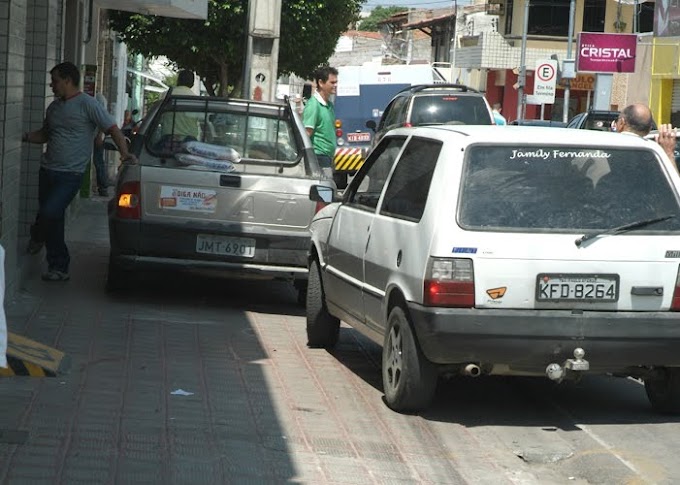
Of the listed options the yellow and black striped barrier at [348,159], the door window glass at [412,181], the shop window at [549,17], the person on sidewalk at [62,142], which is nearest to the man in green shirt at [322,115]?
the person on sidewalk at [62,142]

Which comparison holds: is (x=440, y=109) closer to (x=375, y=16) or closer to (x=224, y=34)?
(x=224, y=34)

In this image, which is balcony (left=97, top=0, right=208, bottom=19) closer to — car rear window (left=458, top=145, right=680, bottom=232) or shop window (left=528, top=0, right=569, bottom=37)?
car rear window (left=458, top=145, right=680, bottom=232)

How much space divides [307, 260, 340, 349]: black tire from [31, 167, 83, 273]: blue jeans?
8.99 feet

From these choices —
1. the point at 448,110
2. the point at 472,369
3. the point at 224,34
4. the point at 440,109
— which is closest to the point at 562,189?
the point at 472,369

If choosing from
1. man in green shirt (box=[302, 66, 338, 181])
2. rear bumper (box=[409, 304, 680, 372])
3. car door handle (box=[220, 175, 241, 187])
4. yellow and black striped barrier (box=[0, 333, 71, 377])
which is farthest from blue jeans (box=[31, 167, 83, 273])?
rear bumper (box=[409, 304, 680, 372])

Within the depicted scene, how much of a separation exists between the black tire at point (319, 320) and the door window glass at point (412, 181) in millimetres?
1402

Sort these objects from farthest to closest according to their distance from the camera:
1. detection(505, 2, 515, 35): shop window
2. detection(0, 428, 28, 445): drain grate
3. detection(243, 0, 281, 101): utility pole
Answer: detection(505, 2, 515, 35): shop window < detection(243, 0, 281, 101): utility pole < detection(0, 428, 28, 445): drain grate

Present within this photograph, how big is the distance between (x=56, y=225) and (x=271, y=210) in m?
1.93

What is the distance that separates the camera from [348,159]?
90.0ft

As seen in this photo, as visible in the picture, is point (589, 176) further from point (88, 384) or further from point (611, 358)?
point (88, 384)

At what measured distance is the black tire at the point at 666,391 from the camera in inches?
298

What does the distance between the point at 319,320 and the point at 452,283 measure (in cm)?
253

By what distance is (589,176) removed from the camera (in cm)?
742

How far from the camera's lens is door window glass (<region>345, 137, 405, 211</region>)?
8.53m
